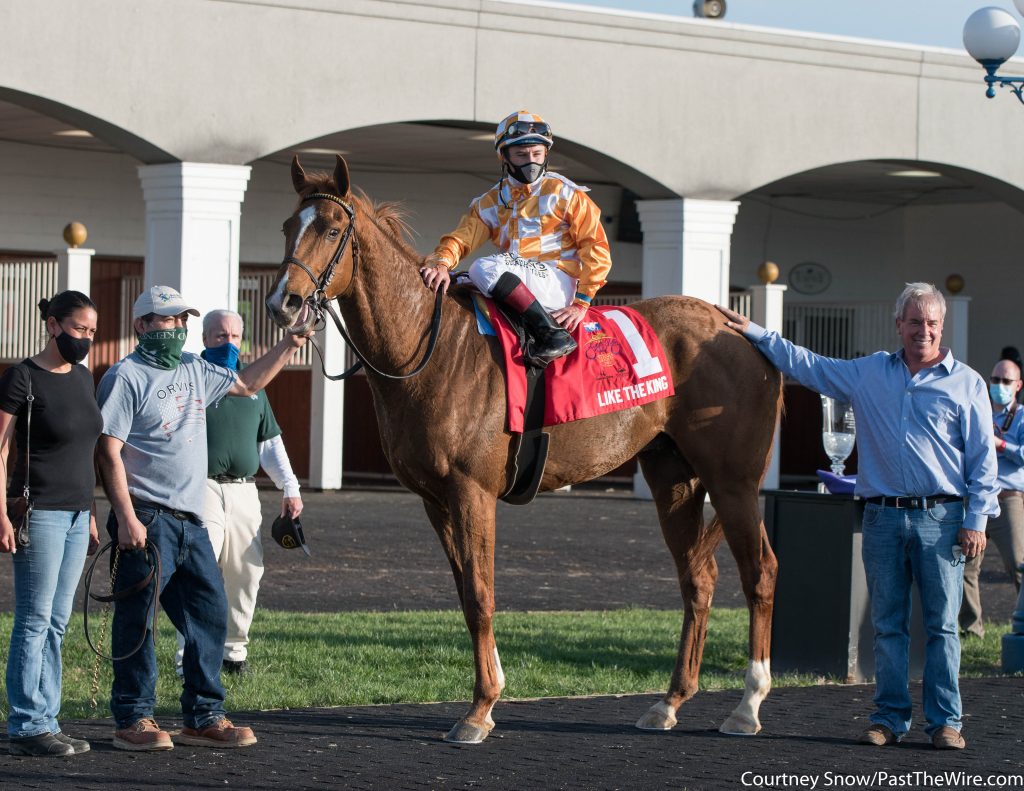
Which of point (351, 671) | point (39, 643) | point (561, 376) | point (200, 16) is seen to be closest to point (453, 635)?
point (351, 671)

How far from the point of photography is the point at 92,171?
68.9 feet

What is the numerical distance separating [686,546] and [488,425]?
4.38ft

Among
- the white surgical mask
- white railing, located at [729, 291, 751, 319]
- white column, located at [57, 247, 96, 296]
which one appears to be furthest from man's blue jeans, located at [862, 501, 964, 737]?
white railing, located at [729, 291, 751, 319]

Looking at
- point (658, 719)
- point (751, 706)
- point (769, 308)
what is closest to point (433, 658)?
point (658, 719)

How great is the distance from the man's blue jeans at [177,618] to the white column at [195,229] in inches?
378

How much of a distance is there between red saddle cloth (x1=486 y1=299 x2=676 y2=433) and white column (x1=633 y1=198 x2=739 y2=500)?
36.6ft

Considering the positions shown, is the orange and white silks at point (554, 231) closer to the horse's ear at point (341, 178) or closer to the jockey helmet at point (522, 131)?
the jockey helmet at point (522, 131)

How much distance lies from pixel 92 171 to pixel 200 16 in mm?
5417

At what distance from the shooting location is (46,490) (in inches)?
249

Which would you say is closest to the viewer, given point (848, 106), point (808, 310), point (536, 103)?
point (536, 103)

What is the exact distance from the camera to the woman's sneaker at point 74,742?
6410 millimetres

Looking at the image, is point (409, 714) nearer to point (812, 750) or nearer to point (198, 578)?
point (198, 578)

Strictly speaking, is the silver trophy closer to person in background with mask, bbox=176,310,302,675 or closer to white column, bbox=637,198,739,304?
person in background with mask, bbox=176,310,302,675

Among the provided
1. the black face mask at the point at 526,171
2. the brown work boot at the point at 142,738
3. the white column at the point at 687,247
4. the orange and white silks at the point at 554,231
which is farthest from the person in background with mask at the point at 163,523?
the white column at the point at 687,247
